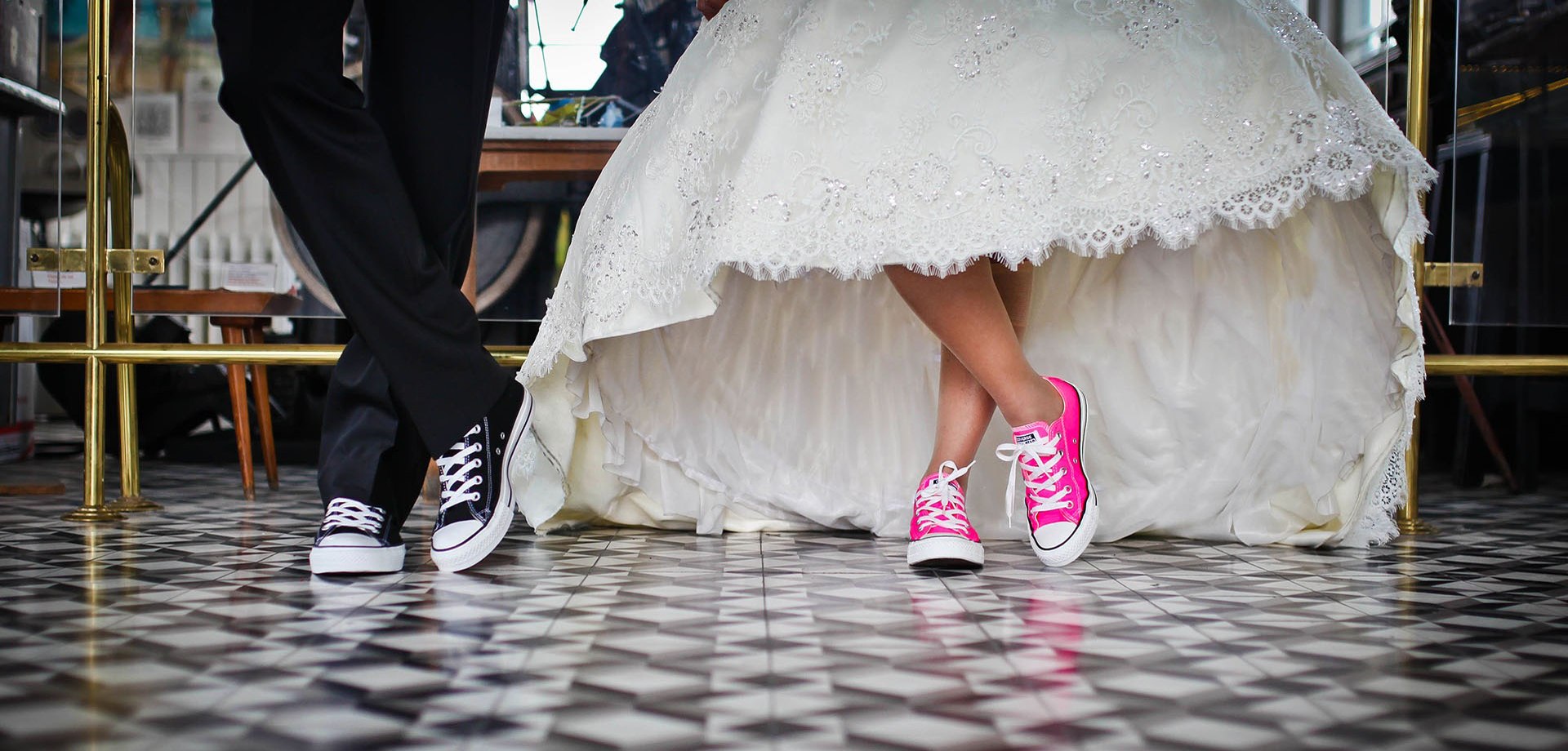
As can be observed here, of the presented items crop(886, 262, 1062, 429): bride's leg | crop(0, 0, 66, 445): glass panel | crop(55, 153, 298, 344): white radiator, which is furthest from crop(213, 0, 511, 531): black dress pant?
crop(55, 153, 298, 344): white radiator

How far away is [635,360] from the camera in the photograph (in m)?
1.74

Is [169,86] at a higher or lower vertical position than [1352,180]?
higher

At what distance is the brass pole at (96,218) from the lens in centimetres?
193

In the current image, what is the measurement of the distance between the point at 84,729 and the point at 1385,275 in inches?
58.7

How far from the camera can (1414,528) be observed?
179cm

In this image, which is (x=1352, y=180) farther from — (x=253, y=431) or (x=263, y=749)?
(x=253, y=431)

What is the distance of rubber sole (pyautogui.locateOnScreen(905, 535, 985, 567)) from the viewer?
1353 millimetres

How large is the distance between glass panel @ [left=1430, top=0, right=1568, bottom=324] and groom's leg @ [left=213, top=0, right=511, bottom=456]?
1.61m

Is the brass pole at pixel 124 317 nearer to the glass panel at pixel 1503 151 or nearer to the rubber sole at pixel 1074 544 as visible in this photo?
the rubber sole at pixel 1074 544

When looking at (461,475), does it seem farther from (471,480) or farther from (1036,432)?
(1036,432)

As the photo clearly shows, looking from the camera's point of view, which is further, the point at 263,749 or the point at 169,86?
the point at 169,86

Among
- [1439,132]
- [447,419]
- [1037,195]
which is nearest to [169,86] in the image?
[447,419]

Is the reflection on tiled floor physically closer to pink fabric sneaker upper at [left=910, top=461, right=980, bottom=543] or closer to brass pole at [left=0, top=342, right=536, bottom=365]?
pink fabric sneaker upper at [left=910, top=461, right=980, bottom=543]

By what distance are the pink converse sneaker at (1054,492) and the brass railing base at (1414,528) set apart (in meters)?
0.65
